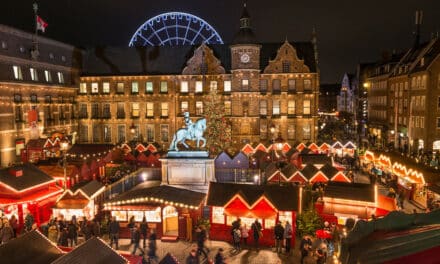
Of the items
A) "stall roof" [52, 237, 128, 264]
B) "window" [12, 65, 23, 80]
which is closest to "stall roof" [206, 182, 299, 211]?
"stall roof" [52, 237, 128, 264]

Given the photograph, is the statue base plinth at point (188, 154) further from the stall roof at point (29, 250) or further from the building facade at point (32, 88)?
the building facade at point (32, 88)

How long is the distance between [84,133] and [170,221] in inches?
1340

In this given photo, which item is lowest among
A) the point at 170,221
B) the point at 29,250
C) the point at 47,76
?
the point at 170,221

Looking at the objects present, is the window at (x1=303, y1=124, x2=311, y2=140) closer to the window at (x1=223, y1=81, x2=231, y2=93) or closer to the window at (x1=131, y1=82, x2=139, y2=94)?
the window at (x1=223, y1=81, x2=231, y2=93)

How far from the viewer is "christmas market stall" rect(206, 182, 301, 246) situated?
17031 mm

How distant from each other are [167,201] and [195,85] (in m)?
30.4

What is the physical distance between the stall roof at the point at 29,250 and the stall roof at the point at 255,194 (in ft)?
31.1

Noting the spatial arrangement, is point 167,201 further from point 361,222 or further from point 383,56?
point 383,56

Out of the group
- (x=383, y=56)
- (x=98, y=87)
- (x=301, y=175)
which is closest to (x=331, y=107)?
(x=383, y=56)

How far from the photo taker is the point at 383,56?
65062 millimetres

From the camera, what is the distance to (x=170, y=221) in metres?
18.7

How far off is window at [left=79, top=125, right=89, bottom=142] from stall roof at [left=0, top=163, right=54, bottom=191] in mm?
28429

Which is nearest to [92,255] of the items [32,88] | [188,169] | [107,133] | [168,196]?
[168,196]

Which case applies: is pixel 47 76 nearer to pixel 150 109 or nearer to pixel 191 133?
pixel 150 109
